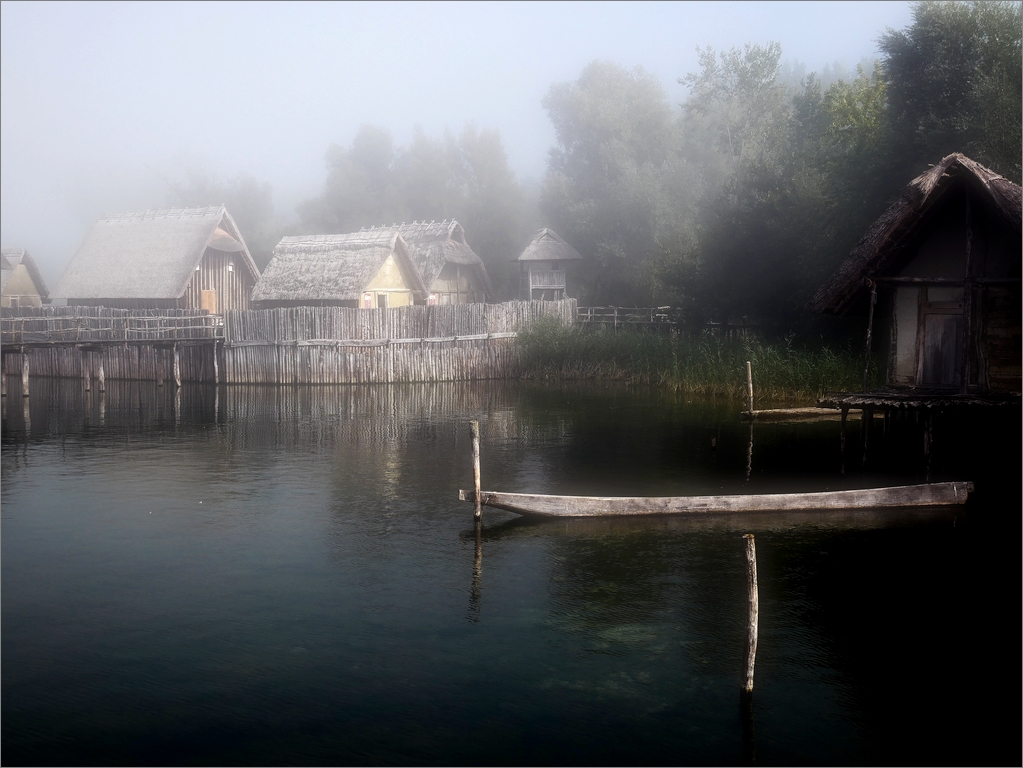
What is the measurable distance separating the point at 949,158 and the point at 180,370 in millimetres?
24977

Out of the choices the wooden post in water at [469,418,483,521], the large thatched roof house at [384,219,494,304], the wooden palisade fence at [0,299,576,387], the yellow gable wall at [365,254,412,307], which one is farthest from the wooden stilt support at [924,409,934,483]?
the large thatched roof house at [384,219,494,304]

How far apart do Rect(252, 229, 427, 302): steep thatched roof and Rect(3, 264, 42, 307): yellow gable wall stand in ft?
53.7

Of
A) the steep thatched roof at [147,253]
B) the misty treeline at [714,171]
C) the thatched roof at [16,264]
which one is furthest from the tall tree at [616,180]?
the thatched roof at [16,264]

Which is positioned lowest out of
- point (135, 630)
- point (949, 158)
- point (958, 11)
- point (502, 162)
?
point (135, 630)

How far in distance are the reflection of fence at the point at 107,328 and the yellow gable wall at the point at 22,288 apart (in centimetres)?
1538

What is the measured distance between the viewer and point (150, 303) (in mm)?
39156

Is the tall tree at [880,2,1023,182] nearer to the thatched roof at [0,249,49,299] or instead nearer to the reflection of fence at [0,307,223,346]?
the reflection of fence at [0,307,223,346]

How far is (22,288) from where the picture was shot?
48844mm

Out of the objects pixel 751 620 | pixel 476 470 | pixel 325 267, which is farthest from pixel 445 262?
pixel 751 620

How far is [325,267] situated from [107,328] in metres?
9.72

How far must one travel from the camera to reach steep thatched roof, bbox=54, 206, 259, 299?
1531 inches

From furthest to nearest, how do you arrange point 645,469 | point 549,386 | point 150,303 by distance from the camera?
point 150,303, point 549,386, point 645,469

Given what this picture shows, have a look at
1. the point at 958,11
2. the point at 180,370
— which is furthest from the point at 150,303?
the point at 958,11

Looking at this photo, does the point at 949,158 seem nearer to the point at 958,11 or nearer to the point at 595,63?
the point at 958,11
